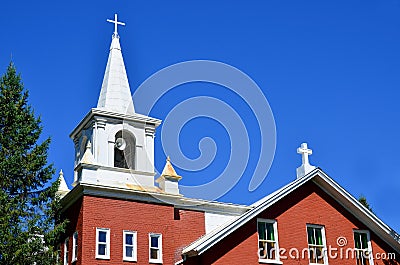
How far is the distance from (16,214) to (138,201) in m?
5.67

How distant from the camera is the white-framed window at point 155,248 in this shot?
111 ft

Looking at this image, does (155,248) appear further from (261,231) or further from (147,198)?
(261,231)

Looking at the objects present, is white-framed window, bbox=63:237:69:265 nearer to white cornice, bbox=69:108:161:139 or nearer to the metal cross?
white cornice, bbox=69:108:161:139

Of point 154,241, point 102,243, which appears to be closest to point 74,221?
point 102,243

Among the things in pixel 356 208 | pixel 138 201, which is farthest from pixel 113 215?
pixel 356 208

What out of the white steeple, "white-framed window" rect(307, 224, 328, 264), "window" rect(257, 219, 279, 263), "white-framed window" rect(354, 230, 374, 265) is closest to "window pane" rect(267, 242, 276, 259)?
"window" rect(257, 219, 279, 263)

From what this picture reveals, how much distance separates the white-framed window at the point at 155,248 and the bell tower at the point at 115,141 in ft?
8.34

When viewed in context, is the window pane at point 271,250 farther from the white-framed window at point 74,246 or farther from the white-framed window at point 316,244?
the white-framed window at point 74,246

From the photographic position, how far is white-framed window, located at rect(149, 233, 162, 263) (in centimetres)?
3369

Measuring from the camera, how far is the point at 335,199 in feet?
124

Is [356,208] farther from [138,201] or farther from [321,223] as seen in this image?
[138,201]

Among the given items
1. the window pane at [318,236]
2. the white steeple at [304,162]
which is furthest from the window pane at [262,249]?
the white steeple at [304,162]

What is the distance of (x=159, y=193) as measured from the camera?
114ft

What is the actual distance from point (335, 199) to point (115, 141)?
39.0ft
